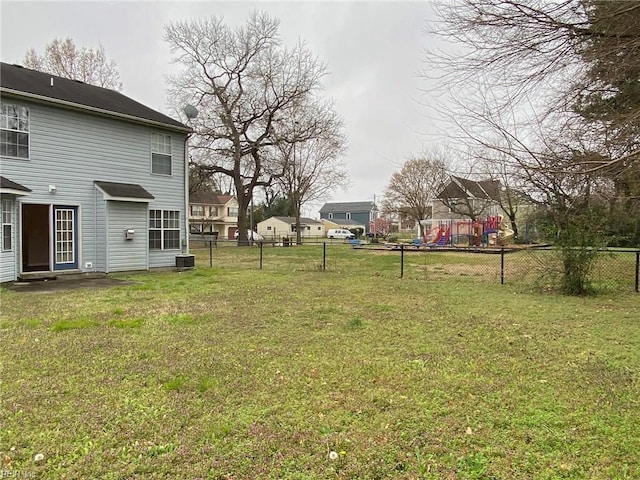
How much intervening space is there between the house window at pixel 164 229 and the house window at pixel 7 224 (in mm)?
3761

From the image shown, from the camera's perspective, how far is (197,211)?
52.5 m

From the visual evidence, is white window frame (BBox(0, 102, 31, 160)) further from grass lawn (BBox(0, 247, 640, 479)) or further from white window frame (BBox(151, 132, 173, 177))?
grass lawn (BBox(0, 247, 640, 479))

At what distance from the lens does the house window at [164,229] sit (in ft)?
42.9

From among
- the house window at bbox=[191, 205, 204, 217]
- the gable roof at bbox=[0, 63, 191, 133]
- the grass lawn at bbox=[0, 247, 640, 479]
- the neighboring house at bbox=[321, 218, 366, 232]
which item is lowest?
the grass lawn at bbox=[0, 247, 640, 479]

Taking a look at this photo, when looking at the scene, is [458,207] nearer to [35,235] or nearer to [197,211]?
[35,235]

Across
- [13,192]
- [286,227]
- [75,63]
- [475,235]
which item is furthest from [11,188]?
[286,227]

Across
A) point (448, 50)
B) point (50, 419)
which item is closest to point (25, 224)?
point (50, 419)

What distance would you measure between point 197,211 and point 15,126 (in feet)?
142

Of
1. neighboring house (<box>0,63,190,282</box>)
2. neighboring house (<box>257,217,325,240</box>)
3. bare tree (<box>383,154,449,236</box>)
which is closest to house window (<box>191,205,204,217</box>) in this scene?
neighboring house (<box>257,217,325,240</box>)

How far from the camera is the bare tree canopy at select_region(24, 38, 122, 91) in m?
25.0

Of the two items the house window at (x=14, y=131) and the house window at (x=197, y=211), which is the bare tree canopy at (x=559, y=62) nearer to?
the house window at (x=14, y=131)

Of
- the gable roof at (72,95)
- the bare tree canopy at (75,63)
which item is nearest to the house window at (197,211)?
the bare tree canopy at (75,63)

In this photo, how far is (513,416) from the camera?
2.96 metres

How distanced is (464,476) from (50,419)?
2.79 meters
